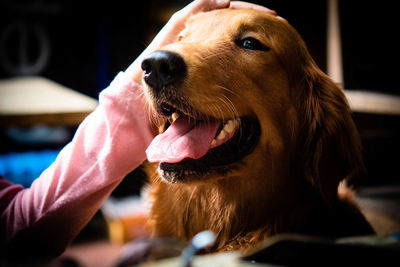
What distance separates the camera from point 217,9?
4.31 ft

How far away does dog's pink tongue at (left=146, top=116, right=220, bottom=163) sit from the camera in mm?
1042

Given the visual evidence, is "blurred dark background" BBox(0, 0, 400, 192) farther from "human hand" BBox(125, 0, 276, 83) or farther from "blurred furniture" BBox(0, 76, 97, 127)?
"human hand" BBox(125, 0, 276, 83)

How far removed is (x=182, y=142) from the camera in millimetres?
1068

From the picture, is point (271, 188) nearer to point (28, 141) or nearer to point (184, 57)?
point (184, 57)

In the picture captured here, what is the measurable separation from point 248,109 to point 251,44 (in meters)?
0.25

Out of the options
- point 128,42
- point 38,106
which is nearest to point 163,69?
point 128,42

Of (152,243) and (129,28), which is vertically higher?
(129,28)

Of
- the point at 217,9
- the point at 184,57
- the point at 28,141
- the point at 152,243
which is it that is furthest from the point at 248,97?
the point at 28,141

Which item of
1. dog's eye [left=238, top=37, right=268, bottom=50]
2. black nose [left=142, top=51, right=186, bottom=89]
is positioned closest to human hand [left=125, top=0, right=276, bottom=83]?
dog's eye [left=238, top=37, right=268, bottom=50]

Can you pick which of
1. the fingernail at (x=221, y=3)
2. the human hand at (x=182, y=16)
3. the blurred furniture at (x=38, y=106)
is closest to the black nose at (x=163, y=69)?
the human hand at (x=182, y=16)

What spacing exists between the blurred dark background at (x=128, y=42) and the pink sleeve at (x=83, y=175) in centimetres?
68

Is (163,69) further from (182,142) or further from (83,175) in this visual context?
(83,175)

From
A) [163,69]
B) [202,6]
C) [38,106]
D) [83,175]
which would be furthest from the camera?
[38,106]

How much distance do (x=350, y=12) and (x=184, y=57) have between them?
135cm
